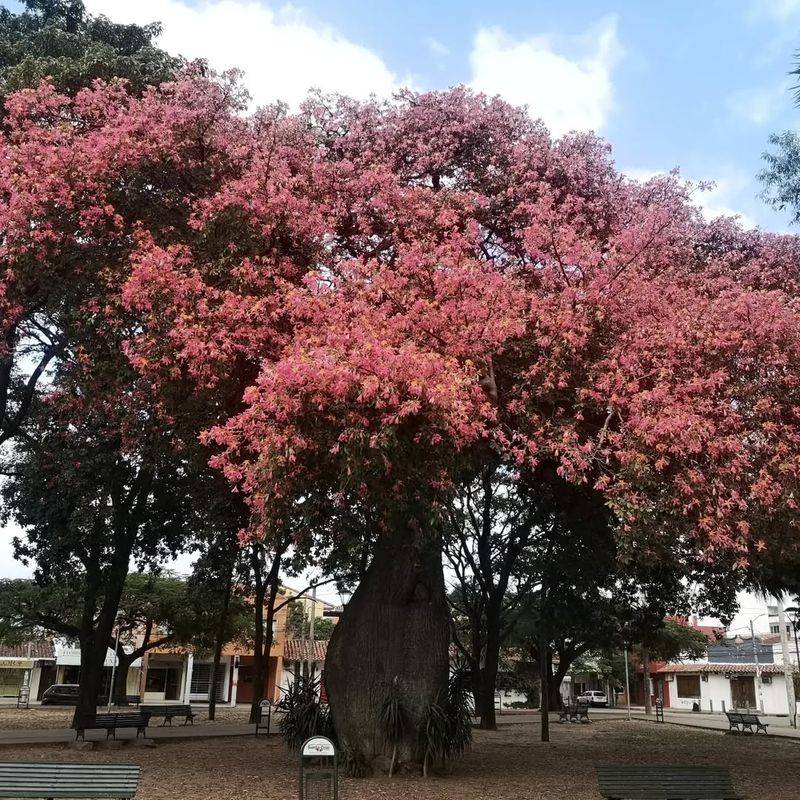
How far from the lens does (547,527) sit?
2152cm

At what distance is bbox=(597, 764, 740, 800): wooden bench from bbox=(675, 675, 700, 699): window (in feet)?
200

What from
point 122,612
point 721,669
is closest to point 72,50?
point 122,612

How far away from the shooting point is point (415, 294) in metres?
11.7

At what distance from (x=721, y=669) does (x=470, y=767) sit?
53.5m

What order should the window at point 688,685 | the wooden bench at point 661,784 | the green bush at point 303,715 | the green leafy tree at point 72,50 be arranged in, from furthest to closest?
the window at point 688,685
the green leafy tree at point 72,50
the green bush at point 303,715
the wooden bench at point 661,784

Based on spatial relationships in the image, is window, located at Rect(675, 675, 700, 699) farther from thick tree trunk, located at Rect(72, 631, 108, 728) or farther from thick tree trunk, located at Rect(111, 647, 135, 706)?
thick tree trunk, located at Rect(72, 631, 108, 728)

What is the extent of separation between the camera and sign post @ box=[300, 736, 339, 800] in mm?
8508

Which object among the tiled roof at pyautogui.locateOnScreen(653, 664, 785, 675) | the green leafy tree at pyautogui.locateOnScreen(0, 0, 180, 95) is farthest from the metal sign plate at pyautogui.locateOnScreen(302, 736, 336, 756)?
the tiled roof at pyautogui.locateOnScreen(653, 664, 785, 675)

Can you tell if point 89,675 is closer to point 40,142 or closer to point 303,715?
point 303,715

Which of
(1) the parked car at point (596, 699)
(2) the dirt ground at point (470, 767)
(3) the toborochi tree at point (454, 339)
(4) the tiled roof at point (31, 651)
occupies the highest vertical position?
(3) the toborochi tree at point (454, 339)

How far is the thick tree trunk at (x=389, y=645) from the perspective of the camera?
13.2 m

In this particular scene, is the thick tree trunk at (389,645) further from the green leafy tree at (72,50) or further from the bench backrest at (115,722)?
the green leafy tree at (72,50)

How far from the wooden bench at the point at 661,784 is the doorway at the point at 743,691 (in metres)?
55.7

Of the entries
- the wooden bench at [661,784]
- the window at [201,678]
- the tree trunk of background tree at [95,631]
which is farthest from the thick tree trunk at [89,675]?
the window at [201,678]
